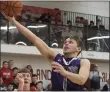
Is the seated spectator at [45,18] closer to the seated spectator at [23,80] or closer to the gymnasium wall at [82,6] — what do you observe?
the gymnasium wall at [82,6]

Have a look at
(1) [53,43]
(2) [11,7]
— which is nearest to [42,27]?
(1) [53,43]

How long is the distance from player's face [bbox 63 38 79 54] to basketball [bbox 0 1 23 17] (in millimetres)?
692

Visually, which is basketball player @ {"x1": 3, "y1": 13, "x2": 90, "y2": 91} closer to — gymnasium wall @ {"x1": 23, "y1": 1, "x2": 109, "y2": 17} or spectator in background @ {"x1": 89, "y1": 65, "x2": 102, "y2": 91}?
spectator in background @ {"x1": 89, "y1": 65, "x2": 102, "y2": 91}

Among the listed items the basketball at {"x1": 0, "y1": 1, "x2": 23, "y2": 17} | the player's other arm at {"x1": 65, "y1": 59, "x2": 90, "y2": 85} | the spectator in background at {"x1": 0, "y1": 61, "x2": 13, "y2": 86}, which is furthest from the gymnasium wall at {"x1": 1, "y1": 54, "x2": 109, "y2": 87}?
the player's other arm at {"x1": 65, "y1": 59, "x2": 90, "y2": 85}

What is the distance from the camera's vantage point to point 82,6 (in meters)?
13.1

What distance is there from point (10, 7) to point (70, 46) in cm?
78

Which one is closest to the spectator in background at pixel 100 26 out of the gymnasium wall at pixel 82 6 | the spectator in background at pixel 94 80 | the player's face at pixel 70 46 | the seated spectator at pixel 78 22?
the seated spectator at pixel 78 22

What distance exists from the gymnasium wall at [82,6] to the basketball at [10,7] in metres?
8.18

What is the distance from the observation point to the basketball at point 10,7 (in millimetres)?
3355

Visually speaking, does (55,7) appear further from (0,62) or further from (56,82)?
(56,82)

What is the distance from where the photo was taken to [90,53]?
11094 mm

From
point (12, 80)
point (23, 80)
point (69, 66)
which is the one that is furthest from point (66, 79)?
point (12, 80)

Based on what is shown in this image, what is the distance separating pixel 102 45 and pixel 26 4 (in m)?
2.87

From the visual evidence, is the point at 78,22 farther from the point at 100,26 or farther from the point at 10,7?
the point at 10,7
